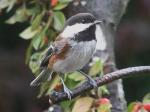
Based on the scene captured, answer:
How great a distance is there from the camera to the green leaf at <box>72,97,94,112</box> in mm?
2186

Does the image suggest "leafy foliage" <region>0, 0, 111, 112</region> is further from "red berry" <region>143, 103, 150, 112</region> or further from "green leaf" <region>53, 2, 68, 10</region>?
"red berry" <region>143, 103, 150, 112</region>

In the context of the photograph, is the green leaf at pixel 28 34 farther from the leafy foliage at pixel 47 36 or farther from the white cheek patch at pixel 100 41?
the white cheek patch at pixel 100 41

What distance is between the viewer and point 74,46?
2.25 meters

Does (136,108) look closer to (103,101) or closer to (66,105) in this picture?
(103,101)

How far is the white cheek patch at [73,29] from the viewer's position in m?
2.22

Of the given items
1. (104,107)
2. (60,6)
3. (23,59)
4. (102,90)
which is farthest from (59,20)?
(23,59)

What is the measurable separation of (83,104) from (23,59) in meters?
1.36

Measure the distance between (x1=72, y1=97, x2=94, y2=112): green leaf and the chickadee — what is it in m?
→ 0.08

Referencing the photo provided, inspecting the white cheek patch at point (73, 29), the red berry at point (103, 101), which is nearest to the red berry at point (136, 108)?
the red berry at point (103, 101)

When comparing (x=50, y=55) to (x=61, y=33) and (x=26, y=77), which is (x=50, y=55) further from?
(x=26, y=77)

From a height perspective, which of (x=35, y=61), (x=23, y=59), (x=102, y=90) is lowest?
(x=23, y=59)

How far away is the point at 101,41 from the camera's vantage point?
250 centimetres

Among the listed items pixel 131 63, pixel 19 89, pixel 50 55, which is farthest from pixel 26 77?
pixel 50 55

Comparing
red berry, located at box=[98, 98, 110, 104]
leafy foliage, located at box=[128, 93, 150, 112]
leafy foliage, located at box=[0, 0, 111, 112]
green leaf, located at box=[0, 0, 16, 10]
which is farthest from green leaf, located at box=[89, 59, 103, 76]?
green leaf, located at box=[0, 0, 16, 10]
